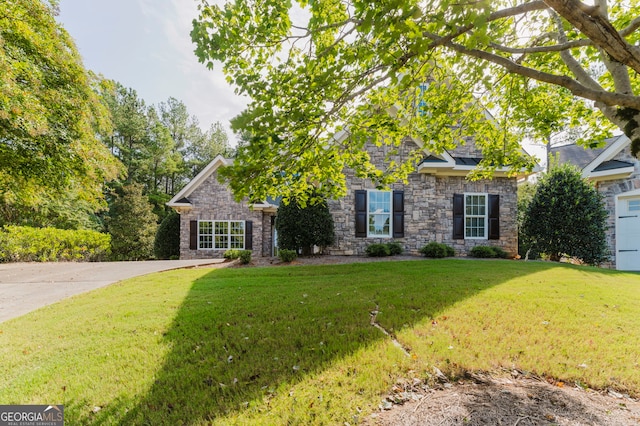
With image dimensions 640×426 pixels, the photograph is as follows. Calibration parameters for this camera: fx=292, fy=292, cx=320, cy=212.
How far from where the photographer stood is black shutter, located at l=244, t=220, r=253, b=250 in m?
15.4

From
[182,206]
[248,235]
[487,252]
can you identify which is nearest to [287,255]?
[248,235]

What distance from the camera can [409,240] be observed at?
12.0 meters

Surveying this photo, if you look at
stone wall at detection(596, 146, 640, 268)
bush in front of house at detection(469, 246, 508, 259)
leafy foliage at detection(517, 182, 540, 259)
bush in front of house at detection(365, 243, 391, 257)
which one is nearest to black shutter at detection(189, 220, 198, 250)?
bush in front of house at detection(365, 243, 391, 257)

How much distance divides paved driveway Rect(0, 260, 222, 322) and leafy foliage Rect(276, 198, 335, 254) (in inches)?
142

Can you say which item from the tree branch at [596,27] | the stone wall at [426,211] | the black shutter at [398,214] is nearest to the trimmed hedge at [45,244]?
the stone wall at [426,211]

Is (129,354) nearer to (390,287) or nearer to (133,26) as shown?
(390,287)

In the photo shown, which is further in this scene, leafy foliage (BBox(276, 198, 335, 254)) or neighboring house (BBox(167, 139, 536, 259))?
neighboring house (BBox(167, 139, 536, 259))

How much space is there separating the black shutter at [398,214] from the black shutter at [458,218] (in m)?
2.30

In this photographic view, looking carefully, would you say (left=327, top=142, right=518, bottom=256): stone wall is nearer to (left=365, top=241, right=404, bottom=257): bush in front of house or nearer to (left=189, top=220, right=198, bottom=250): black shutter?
(left=365, top=241, right=404, bottom=257): bush in front of house

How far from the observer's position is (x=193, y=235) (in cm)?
1517

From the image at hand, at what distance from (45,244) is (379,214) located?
1475 centimetres

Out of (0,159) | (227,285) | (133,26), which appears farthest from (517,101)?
(0,159)

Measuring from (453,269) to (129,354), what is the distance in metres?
7.52

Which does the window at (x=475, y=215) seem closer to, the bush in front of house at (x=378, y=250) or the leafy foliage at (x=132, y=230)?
the bush in front of house at (x=378, y=250)
